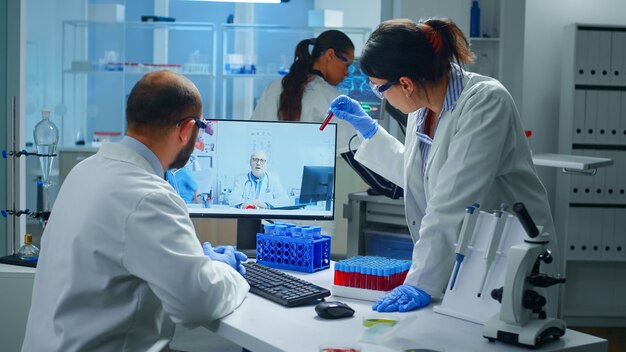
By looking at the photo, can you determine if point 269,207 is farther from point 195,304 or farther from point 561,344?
point 561,344

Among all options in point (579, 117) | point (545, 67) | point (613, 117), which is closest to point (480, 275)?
point (579, 117)

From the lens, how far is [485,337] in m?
1.55

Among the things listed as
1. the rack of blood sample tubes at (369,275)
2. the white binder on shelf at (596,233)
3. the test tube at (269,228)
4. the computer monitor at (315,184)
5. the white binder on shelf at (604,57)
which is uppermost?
the white binder on shelf at (604,57)

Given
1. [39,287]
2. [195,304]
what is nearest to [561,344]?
[195,304]

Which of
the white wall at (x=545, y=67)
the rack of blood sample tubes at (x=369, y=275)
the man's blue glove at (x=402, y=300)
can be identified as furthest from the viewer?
the white wall at (x=545, y=67)

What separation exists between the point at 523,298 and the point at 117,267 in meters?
0.82

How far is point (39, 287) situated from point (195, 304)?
36cm

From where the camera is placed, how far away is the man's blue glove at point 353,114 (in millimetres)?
2340

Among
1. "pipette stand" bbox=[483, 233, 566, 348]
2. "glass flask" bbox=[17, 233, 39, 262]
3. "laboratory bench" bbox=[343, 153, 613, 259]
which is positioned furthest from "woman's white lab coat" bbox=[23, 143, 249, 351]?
"laboratory bench" bbox=[343, 153, 613, 259]

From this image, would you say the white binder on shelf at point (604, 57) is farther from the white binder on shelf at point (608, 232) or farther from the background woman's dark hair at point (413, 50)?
the background woman's dark hair at point (413, 50)

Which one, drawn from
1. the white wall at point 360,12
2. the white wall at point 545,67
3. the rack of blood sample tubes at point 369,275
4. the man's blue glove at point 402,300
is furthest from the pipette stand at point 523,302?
the white wall at point 360,12

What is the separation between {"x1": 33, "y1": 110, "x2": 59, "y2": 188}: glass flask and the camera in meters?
2.60

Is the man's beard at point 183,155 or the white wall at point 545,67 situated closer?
the man's beard at point 183,155

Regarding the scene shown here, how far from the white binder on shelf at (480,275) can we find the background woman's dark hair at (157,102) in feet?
2.32
